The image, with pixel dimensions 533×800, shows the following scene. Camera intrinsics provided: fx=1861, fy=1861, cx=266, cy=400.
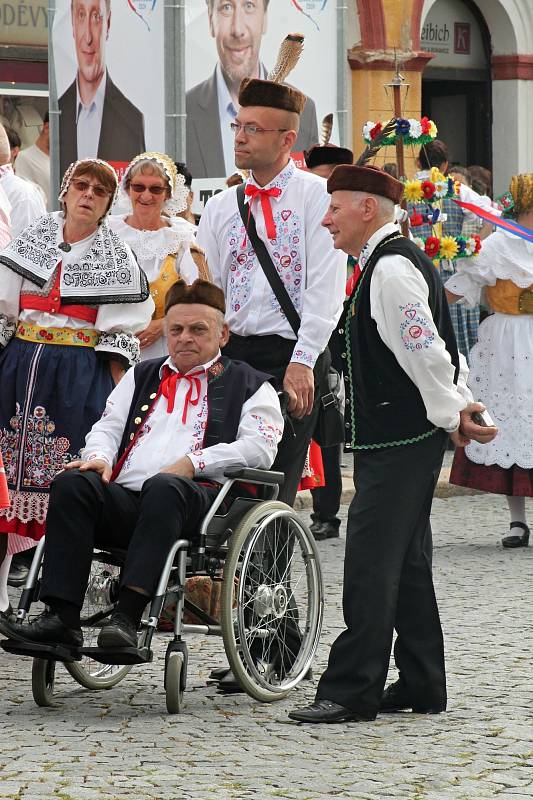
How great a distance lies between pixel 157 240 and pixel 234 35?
3741mm

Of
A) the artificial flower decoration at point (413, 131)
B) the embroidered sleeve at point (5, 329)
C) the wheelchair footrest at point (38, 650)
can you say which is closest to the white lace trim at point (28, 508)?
the embroidered sleeve at point (5, 329)

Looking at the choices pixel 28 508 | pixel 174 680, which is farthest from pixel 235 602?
pixel 28 508

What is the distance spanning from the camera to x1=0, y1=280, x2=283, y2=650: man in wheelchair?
5.78 meters

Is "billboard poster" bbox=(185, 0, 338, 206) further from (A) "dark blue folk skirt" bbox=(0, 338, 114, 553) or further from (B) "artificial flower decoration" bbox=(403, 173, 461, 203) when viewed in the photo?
(A) "dark blue folk skirt" bbox=(0, 338, 114, 553)

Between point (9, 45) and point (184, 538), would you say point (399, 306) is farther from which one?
point (9, 45)

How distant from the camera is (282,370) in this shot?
6613mm

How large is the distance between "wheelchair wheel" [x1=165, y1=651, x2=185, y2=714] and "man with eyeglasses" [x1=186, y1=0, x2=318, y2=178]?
6.48 meters

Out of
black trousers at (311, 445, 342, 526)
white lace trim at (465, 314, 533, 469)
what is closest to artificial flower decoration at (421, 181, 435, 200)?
white lace trim at (465, 314, 533, 469)

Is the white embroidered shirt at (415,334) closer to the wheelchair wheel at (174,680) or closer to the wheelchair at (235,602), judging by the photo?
the wheelchair at (235,602)

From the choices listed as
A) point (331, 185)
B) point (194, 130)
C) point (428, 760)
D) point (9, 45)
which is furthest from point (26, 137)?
point (428, 760)

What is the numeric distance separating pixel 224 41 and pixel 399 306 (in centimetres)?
643

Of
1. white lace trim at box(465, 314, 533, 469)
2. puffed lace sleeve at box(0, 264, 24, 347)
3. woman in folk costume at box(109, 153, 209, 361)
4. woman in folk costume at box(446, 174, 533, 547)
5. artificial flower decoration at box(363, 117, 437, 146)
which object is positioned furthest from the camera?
white lace trim at box(465, 314, 533, 469)

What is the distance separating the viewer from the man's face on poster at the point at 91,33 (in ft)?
37.5

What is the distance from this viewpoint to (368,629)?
5.82 metres
